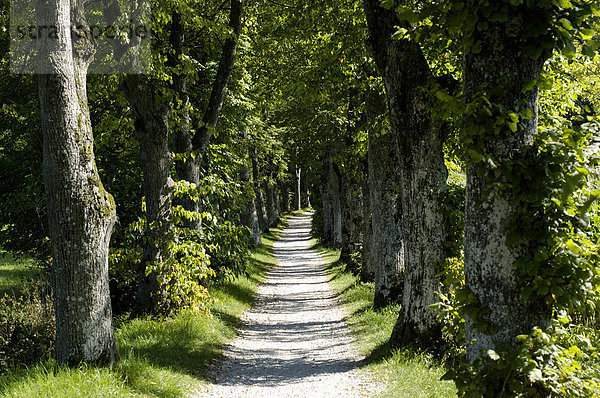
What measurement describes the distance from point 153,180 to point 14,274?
12377 millimetres

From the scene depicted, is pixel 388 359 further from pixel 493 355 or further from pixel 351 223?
pixel 351 223

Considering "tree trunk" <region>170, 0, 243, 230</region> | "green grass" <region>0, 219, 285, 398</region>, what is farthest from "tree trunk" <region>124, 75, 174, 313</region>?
"tree trunk" <region>170, 0, 243, 230</region>

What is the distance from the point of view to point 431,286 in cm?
746

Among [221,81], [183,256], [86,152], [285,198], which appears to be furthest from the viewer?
[285,198]

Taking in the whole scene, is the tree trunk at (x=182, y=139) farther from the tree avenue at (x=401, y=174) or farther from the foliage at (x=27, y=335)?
the foliage at (x=27, y=335)

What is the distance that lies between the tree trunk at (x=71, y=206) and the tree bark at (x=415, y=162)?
435 cm

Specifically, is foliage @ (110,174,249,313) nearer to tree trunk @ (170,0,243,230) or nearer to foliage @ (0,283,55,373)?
tree trunk @ (170,0,243,230)

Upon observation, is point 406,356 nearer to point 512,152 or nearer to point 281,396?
point 281,396

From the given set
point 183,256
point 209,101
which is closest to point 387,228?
point 183,256

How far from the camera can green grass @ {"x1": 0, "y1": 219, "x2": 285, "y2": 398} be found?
546cm

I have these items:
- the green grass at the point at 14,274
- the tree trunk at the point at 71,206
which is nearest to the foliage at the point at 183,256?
the tree trunk at the point at 71,206

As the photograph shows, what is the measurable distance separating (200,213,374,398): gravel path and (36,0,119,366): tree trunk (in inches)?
79.6

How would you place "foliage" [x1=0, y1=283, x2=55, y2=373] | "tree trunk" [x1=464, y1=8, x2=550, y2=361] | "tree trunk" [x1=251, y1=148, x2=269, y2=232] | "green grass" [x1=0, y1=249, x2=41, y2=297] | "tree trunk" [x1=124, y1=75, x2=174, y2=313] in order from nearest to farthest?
"tree trunk" [x1=464, y1=8, x2=550, y2=361] < "foliage" [x1=0, y1=283, x2=55, y2=373] < "tree trunk" [x1=124, y1=75, x2=174, y2=313] < "green grass" [x1=0, y1=249, x2=41, y2=297] < "tree trunk" [x1=251, y1=148, x2=269, y2=232]

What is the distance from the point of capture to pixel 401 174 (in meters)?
7.56
